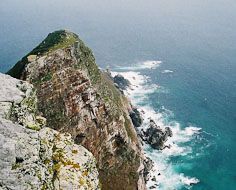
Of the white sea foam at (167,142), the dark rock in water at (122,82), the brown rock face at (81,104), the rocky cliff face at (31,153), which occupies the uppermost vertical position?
the rocky cliff face at (31,153)

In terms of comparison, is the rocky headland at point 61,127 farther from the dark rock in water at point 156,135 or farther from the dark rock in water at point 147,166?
the dark rock in water at point 156,135

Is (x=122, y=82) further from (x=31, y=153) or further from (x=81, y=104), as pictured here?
(x=31, y=153)

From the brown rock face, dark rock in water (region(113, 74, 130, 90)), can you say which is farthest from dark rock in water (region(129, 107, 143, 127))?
the brown rock face

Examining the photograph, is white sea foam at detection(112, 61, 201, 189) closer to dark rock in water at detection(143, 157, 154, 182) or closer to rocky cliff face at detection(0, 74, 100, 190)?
dark rock in water at detection(143, 157, 154, 182)

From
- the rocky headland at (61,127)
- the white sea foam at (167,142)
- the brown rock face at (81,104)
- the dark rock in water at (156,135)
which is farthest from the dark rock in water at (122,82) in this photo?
the brown rock face at (81,104)

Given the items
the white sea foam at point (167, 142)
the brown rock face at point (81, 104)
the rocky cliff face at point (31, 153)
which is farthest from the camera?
the white sea foam at point (167, 142)
